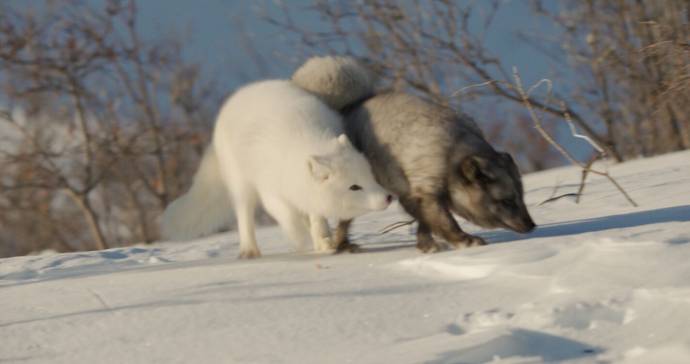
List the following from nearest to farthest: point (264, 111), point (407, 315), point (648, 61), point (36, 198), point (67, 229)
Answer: point (407, 315)
point (264, 111)
point (648, 61)
point (36, 198)
point (67, 229)

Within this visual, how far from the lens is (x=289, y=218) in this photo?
6.25m

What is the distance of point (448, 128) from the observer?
5.77 meters

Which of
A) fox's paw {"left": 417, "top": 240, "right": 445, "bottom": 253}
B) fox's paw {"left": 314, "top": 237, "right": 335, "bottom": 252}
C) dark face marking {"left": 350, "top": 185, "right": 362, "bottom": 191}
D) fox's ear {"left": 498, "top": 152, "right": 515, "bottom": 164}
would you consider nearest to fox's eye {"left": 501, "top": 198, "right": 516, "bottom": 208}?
fox's ear {"left": 498, "top": 152, "right": 515, "bottom": 164}

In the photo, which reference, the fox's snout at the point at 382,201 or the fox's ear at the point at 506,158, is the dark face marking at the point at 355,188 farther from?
the fox's ear at the point at 506,158

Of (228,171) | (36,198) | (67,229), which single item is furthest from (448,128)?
(67,229)

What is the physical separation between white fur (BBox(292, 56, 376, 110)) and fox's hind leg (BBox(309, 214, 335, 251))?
86 centimetres

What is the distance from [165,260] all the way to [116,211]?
54.8 ft

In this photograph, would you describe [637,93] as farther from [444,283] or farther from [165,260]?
[444,283]

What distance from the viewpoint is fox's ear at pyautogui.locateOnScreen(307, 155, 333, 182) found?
226 inches

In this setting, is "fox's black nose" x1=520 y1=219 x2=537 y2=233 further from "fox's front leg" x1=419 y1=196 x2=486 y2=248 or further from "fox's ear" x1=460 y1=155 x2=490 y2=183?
"fox's ear" x1=460 y1=155 x2=490 y2=183

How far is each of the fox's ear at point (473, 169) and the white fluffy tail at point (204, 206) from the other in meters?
2.25

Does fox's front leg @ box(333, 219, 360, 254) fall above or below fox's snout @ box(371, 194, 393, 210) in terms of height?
below

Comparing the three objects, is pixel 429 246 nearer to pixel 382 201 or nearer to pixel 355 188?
pixel 382 201

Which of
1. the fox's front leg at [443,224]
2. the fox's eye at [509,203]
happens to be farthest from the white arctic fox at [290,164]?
the fox's eye at [509,203]
